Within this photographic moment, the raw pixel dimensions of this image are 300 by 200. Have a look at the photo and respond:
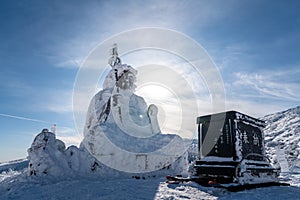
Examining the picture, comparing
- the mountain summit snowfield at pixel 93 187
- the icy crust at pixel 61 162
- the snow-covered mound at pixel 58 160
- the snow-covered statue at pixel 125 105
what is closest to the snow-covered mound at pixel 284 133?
the mountain summit snowfield at pixel 93 187

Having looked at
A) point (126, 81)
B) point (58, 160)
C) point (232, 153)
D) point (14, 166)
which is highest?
point (126, 81)

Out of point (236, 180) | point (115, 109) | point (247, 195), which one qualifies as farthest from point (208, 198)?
point (115, 109)

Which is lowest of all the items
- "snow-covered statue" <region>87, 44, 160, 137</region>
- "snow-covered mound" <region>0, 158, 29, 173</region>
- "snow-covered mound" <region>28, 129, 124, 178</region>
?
"snow-covered mound" <region>0, 158, 29, 173</region>

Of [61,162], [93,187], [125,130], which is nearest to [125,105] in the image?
[125,130]

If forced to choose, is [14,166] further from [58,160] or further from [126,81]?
[58,160]

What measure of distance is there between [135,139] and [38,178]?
829 cm

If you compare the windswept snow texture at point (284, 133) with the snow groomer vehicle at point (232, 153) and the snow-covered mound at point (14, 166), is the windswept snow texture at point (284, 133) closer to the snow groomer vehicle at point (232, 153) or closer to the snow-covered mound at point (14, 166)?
the snow groomer vehicle at point (232, 153)

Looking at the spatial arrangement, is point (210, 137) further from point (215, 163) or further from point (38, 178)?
point (38, 178)

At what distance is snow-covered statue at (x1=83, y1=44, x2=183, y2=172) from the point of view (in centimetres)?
1866

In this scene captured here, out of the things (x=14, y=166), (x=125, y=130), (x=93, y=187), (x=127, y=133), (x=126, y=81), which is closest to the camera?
(x=93, y=187)

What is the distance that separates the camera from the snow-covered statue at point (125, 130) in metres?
18.7

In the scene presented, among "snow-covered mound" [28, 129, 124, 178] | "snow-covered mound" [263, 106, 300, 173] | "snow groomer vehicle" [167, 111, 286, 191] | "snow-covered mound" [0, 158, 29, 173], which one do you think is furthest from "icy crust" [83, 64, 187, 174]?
"snow-covered mound" [263, 106, 300, 173]

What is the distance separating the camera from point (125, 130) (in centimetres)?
2103

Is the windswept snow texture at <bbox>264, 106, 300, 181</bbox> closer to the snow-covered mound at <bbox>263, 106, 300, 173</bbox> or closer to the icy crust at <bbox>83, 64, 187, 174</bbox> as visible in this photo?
the snow-covered mound at <bbox>263, 106, 300, 173</bbox>
